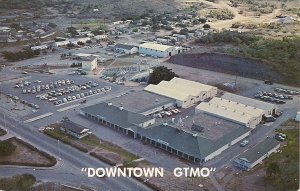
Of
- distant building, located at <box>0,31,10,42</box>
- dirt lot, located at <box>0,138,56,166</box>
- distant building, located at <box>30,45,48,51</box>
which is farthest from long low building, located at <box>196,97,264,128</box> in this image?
distant building, located at <box>0,31,10,42</box>

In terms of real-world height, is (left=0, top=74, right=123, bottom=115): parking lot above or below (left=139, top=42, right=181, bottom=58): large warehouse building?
below

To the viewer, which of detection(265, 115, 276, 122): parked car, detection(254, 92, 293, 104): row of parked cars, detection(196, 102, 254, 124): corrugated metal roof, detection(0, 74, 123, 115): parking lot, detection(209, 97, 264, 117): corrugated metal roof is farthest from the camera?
detection(254, 92, 293, 104): row of parked cars

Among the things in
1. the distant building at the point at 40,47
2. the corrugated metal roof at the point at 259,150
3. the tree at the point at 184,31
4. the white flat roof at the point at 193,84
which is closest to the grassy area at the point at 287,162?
the corrugated metal roof at the point at 259,150

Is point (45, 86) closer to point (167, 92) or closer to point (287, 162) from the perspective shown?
point (167, 92)

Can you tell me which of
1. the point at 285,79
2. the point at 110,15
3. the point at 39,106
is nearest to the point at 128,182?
the point at 39,106

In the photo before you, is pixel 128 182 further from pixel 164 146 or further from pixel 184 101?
pixel 184 101

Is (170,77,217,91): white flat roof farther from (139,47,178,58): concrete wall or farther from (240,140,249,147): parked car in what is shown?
(139,47,178,58): concrete wall
